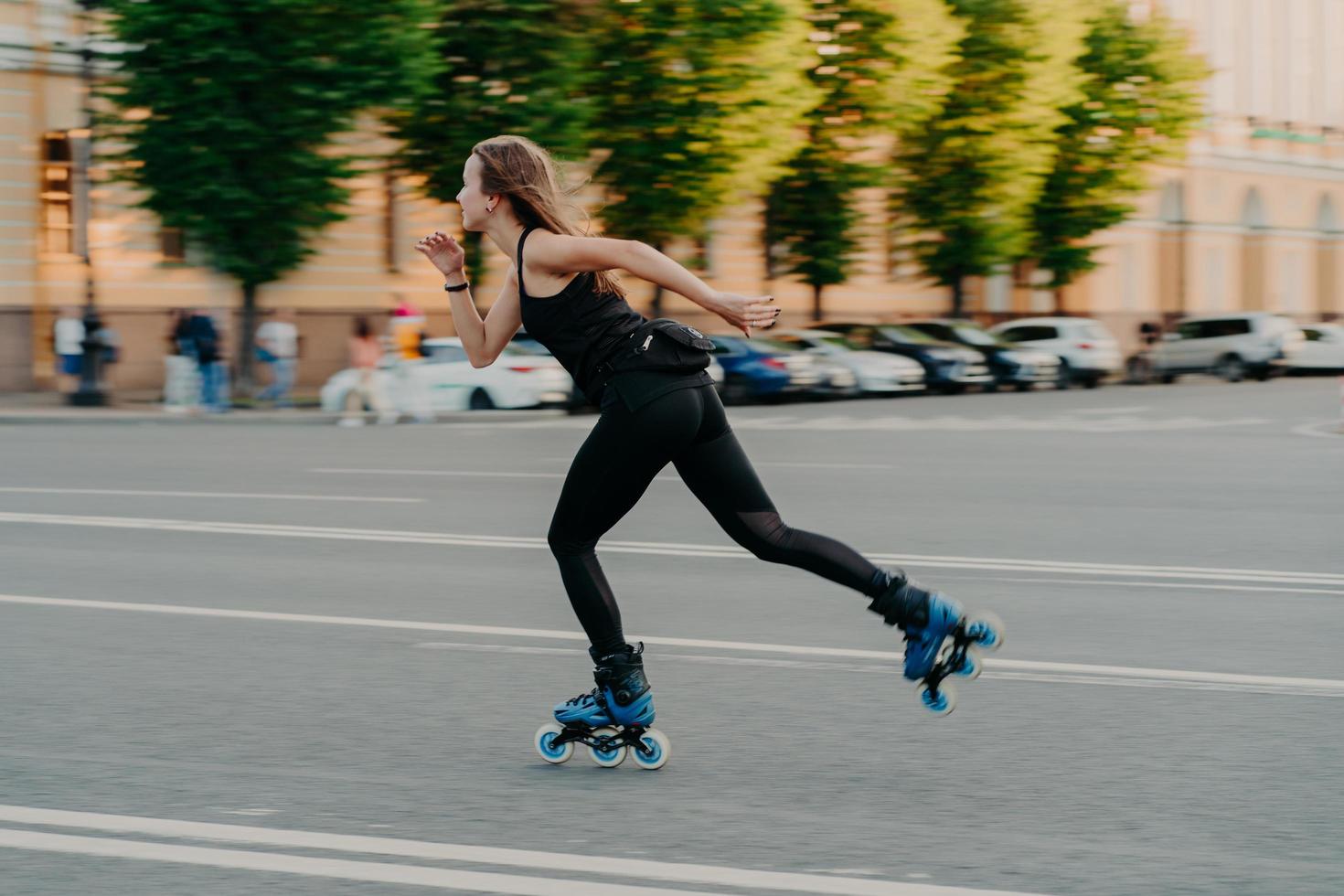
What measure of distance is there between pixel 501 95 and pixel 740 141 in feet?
16.4

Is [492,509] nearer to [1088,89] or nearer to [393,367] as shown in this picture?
[393,367]

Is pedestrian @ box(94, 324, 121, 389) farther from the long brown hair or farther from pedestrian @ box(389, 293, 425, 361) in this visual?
the long brown hair

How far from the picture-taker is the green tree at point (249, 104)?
30.4 metres

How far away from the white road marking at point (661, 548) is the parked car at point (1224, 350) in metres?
37.7

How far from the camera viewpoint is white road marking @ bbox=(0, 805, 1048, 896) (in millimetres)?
4262

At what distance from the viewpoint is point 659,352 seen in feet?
17.8

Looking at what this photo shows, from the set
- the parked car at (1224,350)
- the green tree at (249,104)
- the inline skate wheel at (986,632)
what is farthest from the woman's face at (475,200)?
the parked car at (1224,350)

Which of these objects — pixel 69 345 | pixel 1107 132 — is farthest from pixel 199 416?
pixel 1107 132

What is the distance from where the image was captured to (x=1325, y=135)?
237 ft

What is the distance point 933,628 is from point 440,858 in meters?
1.72

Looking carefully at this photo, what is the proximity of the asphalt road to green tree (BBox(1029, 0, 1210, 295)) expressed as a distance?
36893mm

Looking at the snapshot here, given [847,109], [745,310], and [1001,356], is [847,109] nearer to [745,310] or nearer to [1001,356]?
[1001,356]

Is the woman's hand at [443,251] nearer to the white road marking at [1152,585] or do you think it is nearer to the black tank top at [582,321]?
the black tank top at [582,321]

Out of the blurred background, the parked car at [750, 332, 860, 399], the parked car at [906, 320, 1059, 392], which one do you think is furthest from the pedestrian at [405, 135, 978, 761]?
the parked car at [906, 320, 1059, 392]
